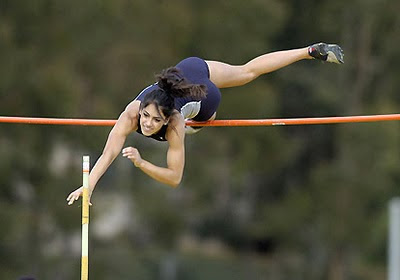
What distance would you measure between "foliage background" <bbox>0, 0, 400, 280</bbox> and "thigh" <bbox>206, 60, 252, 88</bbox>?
42.4 ft

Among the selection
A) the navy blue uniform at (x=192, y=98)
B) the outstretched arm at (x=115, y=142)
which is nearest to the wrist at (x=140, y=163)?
the outstretched arm at (x=115, y=142)

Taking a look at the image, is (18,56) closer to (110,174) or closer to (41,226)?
(41,226)

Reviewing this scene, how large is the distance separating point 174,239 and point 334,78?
16.6 feet

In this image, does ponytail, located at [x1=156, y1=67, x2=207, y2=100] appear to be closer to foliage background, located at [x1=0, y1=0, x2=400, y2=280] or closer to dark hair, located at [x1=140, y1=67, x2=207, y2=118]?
dark hair, located at [x1=140, y1=67, x2=207, y2=118]

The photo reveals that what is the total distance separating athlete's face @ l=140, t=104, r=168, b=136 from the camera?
30.8 ft

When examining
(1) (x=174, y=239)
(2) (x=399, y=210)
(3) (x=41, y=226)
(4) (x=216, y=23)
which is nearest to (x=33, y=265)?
(3) (x=41, y=226)

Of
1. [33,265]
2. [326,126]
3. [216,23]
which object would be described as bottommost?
[33,265]

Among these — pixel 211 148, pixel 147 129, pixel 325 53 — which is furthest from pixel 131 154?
pixel 211 148

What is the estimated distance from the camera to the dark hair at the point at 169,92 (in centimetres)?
941

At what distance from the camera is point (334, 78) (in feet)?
89.2

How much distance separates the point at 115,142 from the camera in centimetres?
944

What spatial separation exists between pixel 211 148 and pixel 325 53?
660 inches

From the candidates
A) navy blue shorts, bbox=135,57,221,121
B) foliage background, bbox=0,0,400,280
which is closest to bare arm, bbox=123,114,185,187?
navy blue shorts, bbox=135,57,221,121

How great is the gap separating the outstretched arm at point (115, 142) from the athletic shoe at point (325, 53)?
6.08 ft
